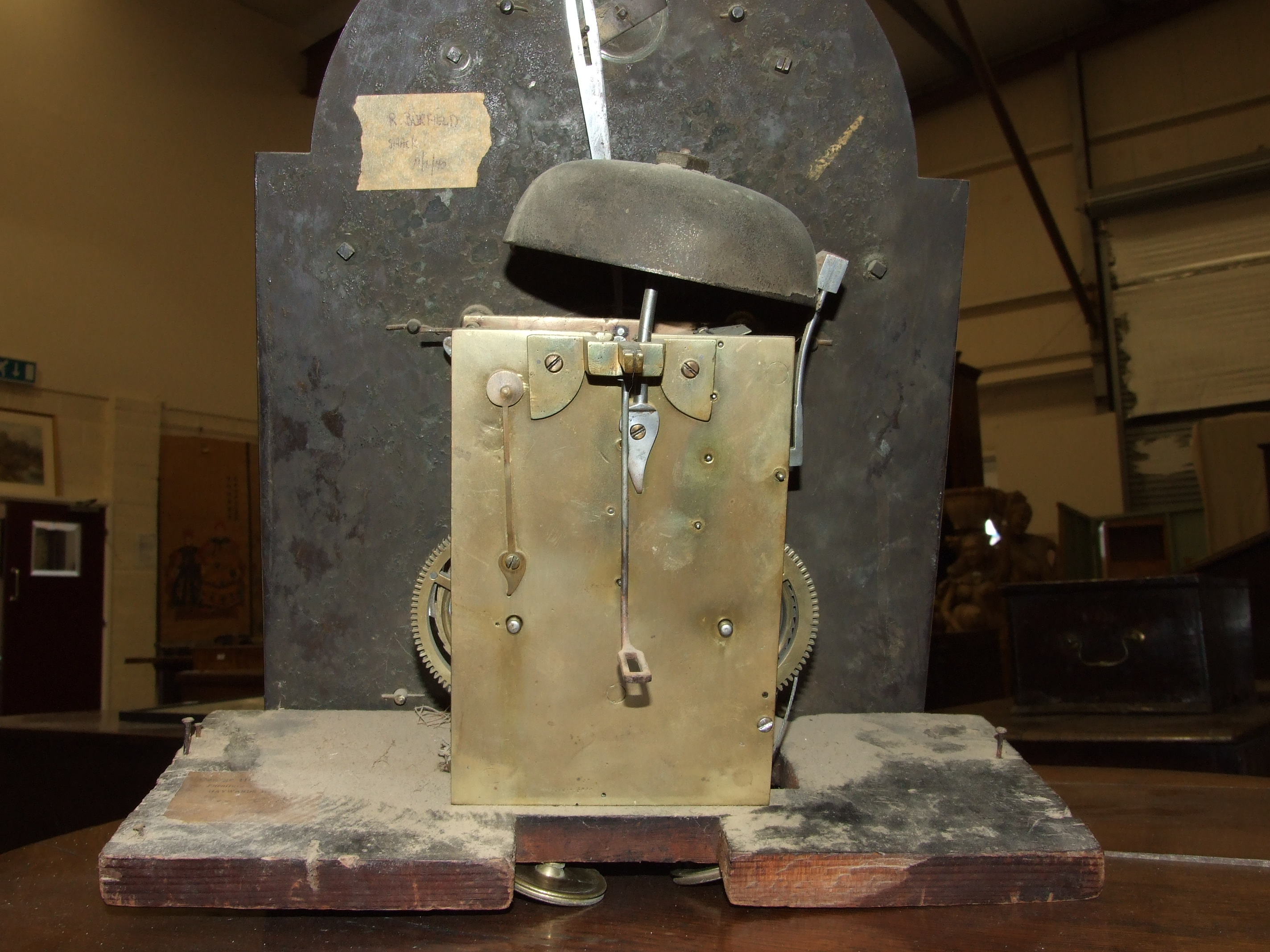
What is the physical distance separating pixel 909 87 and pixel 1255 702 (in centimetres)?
673

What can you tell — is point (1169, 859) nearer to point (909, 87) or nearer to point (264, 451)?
point (264, 451)

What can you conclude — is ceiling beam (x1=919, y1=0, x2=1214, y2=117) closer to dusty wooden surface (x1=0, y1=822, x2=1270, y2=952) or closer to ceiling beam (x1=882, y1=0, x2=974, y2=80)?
ceiling beam (x1=882, y1=0, x2=974, y2=80)

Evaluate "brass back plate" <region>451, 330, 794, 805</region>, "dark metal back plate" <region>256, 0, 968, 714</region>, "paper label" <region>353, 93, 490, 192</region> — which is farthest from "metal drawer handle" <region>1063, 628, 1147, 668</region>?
"paper label" <region>353, 93, 490, 192</region>

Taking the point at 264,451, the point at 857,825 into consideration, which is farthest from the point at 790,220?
the point at 264,451

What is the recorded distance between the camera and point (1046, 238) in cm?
793

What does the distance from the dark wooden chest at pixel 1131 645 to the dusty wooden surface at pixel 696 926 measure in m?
1.33

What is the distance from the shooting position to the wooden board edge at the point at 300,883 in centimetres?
103

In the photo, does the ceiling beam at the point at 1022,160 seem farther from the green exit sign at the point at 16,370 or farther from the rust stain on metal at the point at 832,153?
the green exit sign at the point at 16,370

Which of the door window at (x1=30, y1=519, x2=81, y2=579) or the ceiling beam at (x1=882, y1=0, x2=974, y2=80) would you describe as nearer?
the door window at (x1=30, y1=519, x2=81, y2=579)

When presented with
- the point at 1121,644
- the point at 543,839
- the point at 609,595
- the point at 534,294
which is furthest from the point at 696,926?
the point at 1121,644

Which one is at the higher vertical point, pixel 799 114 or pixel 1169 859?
pixel 799 114

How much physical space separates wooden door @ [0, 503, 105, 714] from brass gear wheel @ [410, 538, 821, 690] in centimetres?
523

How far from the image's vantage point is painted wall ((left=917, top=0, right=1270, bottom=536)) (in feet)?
23.6

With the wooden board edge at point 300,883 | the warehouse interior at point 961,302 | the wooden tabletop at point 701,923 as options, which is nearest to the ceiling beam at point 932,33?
the warehouse interior at point 961,302
